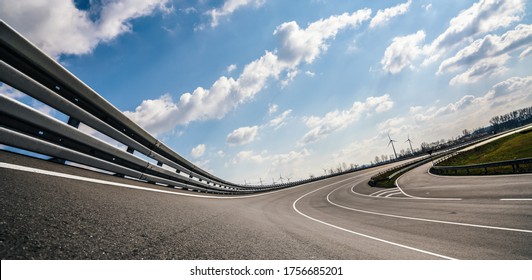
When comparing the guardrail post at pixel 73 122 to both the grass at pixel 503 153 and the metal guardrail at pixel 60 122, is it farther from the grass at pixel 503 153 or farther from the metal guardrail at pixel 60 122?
the grass at pixel 503 153

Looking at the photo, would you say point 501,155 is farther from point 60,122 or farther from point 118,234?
point 60,122

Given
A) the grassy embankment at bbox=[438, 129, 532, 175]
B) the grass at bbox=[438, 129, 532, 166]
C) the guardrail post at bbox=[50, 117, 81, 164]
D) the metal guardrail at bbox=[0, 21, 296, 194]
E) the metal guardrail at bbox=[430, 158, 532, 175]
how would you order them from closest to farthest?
the metal guardrail at bbox=[0, 21, 296, 194], the guardrail post at bbox=[50, 117, 81, 164], the metal guardrail at bbox=[430, 158, 532, 175], the grassy embankment at bbox=[438, 129, 532, 175], the grass at bbox=[438, 129, 532, 166]

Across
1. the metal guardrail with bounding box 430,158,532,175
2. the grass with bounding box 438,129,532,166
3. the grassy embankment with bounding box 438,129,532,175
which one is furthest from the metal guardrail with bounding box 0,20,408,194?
the grass with bounding box 438,129,532,166

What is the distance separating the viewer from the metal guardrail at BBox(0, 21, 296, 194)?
132 inches

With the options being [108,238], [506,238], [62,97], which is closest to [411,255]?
[506,238]

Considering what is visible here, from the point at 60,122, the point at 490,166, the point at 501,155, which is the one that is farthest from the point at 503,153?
the point at 60,122

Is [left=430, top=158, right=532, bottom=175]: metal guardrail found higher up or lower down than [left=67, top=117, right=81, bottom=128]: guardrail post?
lower down

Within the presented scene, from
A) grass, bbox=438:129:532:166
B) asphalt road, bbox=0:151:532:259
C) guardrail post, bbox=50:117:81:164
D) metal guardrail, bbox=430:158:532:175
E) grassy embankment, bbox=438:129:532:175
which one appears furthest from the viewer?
grass, bbox=438:129:532:166

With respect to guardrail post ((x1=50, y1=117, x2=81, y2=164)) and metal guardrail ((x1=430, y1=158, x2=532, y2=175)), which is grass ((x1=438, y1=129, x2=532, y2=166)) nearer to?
metal guardrail ((x1=430, y1=158, x2=532, y2=175))

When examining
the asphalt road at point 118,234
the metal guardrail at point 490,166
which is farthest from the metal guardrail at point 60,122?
the metal guardrail at point 490,166

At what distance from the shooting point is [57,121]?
13.4ft
